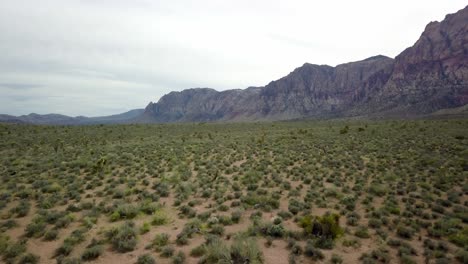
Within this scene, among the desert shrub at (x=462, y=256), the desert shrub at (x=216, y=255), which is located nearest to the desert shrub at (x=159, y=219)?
the desert shrub at (x=216, y=255)

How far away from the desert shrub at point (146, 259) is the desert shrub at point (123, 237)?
917 mm

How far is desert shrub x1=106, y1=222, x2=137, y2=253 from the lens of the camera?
882cm

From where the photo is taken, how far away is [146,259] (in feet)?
26.1

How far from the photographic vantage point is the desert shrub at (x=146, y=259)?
7.88 meters

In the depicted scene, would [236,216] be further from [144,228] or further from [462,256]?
[462,256]

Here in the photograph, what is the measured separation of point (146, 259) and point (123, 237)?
6.13 ft

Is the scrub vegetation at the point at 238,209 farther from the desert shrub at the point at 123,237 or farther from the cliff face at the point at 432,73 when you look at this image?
the cliff face at the point at 432,73

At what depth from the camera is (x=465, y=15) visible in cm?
13000

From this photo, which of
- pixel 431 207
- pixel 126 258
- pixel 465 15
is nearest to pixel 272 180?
pixel 431 207

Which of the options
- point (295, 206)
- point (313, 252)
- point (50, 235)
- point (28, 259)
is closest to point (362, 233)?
point (313, 252)

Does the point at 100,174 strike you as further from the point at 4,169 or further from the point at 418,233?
the point at 418,233

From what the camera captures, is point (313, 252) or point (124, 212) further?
point (124, 212)

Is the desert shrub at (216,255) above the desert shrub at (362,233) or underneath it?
above

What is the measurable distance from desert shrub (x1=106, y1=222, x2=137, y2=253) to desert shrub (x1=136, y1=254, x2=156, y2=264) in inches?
36.1
